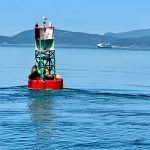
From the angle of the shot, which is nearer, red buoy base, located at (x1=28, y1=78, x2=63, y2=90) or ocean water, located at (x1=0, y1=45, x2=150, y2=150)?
ocean water, located at (x1=0, y1=45, x2=150, y2=150)

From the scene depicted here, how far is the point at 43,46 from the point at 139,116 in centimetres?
2944

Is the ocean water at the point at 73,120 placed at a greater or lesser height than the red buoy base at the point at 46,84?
lesser

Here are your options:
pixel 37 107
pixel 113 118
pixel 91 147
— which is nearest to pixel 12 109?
pixel 37 107

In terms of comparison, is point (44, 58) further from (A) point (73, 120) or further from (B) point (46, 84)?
(A) point (73, 120)

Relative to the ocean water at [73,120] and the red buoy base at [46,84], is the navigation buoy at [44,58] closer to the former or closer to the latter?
the red buoy base at [46,84]

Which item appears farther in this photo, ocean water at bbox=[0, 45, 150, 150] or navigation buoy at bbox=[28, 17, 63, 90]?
navigation buoy at bbox=[28, 17, 63, 90]

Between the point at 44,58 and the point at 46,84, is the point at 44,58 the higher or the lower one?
the higher one

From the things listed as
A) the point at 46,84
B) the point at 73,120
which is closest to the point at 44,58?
the point at 46,84

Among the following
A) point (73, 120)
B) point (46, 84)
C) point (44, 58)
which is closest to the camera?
point (73, 120)

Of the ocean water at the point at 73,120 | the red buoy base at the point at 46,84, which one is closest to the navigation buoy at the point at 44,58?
the red buoy base at the point at 46,84

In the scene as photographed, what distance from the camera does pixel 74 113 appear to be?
57219 millimetres

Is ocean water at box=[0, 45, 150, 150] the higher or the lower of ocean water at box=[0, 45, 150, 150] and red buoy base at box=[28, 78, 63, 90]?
the lower

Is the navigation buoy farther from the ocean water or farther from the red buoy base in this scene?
the ocean water

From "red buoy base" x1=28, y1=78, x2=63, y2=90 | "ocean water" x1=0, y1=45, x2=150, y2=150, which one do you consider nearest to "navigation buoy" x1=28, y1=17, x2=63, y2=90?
"red buoy base" x1=28, y1=78, x2=63, y2=90
